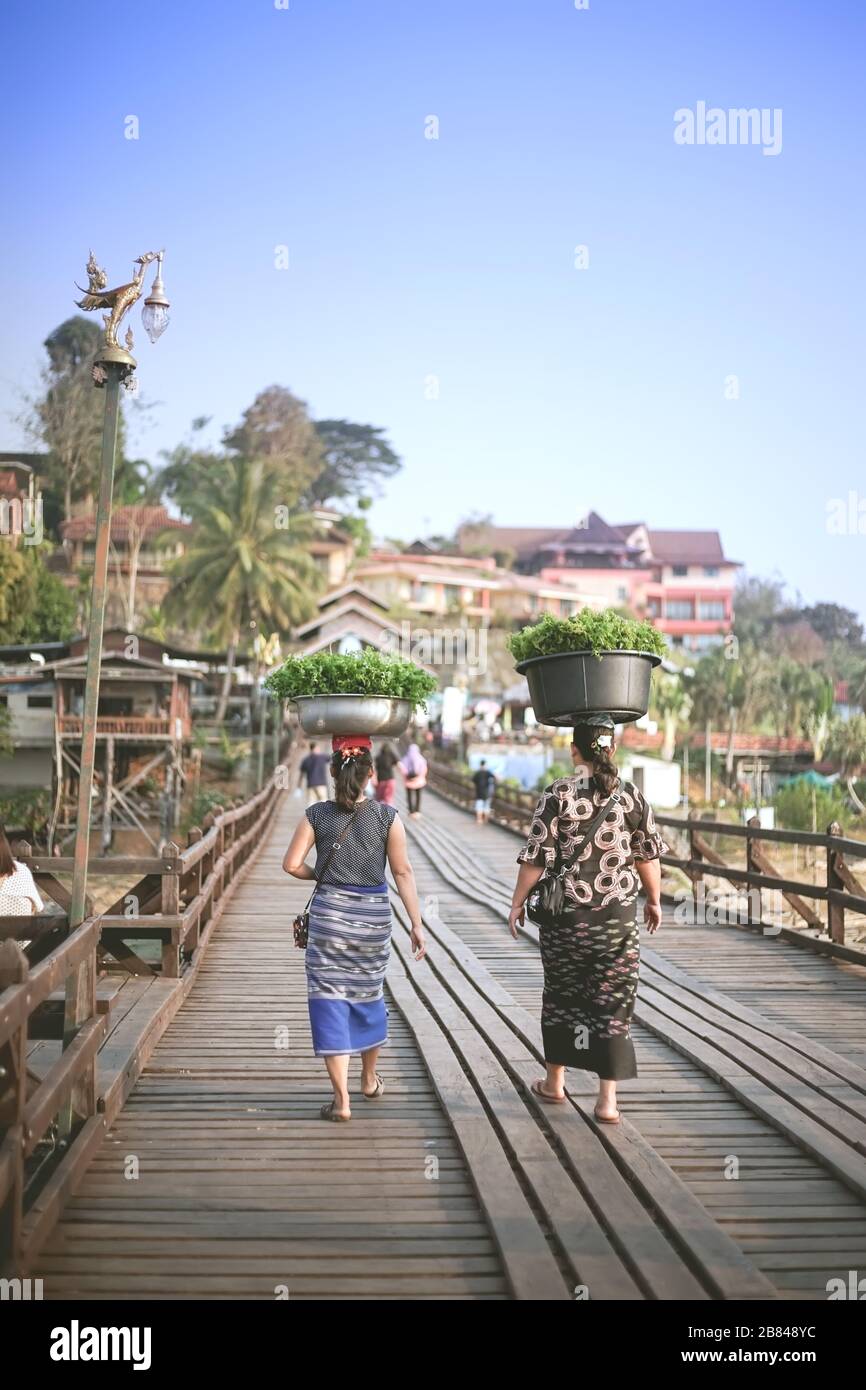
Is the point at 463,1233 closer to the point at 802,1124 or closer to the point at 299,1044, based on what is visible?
the point at 802,1124

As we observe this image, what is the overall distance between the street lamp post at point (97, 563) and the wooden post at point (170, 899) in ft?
8.90

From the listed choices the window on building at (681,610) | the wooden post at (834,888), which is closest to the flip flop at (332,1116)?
the wooden post at (834,888)

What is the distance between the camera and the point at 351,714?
738cm

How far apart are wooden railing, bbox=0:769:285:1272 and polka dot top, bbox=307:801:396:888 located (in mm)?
973

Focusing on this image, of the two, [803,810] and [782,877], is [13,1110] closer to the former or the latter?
[782,877]

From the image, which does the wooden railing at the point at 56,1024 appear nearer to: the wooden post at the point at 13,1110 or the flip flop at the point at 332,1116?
the wooden post at the point at 13,1110

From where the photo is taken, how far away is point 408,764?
73.6 feet

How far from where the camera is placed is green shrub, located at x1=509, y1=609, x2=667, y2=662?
5.47 m

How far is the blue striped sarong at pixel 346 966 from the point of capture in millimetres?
5594

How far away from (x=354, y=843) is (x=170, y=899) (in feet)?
10.5

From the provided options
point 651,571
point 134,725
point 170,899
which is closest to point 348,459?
point 651,571
